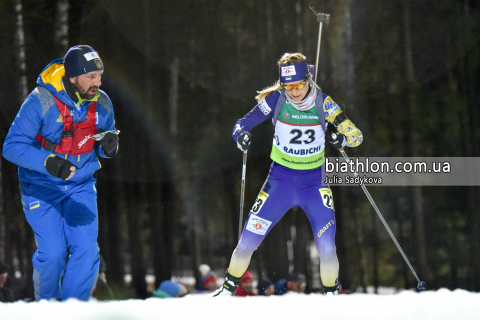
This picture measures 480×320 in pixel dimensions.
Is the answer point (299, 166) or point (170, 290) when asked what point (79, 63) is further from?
point (170, 290)

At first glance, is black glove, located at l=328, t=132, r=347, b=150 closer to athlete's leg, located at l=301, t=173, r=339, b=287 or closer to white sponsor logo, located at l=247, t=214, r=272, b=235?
athlete's leg, located at l=301, t=173, r=339, b=287

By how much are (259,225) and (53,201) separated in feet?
4.77

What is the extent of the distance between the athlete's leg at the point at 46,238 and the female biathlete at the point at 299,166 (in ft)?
4.00

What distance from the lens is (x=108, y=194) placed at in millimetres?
7305

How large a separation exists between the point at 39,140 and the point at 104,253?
4.91m

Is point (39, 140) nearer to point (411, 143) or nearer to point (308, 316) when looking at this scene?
point (308, 316)

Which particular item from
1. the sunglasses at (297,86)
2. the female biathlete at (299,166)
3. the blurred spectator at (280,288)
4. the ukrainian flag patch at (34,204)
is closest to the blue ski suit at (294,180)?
the female biathlete at (299,166)

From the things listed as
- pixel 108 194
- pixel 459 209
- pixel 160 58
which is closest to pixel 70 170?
pixel 108 194

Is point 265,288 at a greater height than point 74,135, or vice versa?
point 74,135

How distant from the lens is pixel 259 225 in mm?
3406

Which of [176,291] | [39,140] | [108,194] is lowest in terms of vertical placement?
[176,291]

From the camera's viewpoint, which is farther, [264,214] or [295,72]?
[264,214]

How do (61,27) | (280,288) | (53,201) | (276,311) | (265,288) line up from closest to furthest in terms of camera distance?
(276,311)
(53,201)
(280,288)
(265,288)
(61,27)

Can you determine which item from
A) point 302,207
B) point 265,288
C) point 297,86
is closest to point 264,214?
point 302,207
